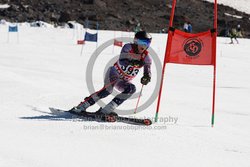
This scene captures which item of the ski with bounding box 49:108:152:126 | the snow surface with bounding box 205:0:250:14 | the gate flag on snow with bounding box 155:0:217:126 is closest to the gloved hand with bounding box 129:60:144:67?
the gate flag on snow with bounding box 155:0:217:126

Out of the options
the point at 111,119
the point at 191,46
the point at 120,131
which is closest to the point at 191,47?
the point at 191,46

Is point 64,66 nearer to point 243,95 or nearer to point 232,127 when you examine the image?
point 243,95

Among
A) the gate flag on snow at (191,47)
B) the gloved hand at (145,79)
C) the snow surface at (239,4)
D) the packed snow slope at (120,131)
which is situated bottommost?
the packed snow slope at (120,131)

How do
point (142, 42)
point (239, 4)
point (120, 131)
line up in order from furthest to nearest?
point (239, 4) < point (142, 42) < point (120, 131)

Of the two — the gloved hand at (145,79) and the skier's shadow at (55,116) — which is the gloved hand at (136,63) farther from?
the skier's shadow at (55,116)

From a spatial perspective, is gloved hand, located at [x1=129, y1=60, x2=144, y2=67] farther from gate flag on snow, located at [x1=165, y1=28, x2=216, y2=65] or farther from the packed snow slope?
the packed snow slope

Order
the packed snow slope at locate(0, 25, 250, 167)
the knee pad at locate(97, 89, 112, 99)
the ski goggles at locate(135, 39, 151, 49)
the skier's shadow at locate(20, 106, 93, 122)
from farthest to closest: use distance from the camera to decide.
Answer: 1. the knee pad at locate(97, 89, 112, 99)
2. the ski goggles at locate(135, 39, 151, 49)
3. the skier's shadow at locate(20, 106, 93, 122)
4. the packed snow slope at locate(0, 25, 250, 167)

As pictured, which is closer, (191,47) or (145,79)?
(145,79)

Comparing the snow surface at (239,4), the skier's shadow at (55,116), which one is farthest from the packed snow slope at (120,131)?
the snow surface at (239,4)

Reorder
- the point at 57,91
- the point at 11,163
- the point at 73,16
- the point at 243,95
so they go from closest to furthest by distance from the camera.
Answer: the point at 11,163 < the point at 57,91 < the point at 243,95 < the point at 73,16

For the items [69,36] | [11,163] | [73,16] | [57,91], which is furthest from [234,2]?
[11,163]

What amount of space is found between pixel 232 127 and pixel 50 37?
2294 cm

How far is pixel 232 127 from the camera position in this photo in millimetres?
7340

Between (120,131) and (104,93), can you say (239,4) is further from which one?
(120,131)
